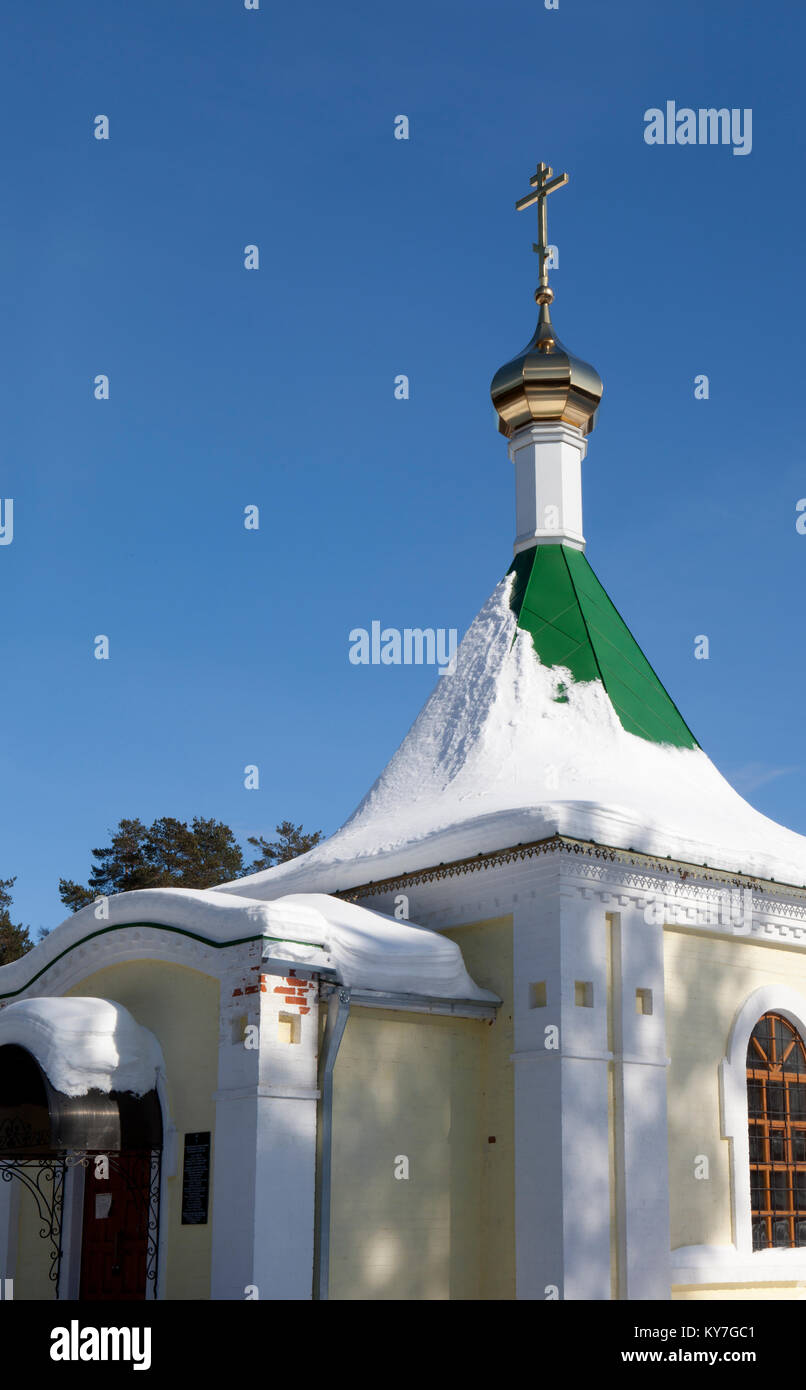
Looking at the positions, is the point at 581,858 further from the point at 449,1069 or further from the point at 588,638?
the point at 588,638

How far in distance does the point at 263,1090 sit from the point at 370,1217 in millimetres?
1011

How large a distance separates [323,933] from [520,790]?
2.06 m

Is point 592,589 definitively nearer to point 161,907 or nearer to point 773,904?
point 773,904

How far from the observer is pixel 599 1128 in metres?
8.04

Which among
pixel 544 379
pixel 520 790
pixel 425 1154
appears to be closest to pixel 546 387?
pixel 544 379

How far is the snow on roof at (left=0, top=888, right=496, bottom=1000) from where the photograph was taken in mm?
7879

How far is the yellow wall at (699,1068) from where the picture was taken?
27.8ft

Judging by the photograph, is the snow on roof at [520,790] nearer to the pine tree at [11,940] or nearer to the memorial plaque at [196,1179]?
the memorial plaque at [196,1179]

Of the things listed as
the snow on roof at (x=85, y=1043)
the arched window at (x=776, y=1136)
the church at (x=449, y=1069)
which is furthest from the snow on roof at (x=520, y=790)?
the snow on roof at (x=85, y=1043)

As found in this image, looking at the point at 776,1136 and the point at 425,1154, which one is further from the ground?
the point at 776,1136

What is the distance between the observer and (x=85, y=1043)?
820 cm

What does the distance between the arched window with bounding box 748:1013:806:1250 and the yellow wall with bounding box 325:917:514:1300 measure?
1.72 meters
